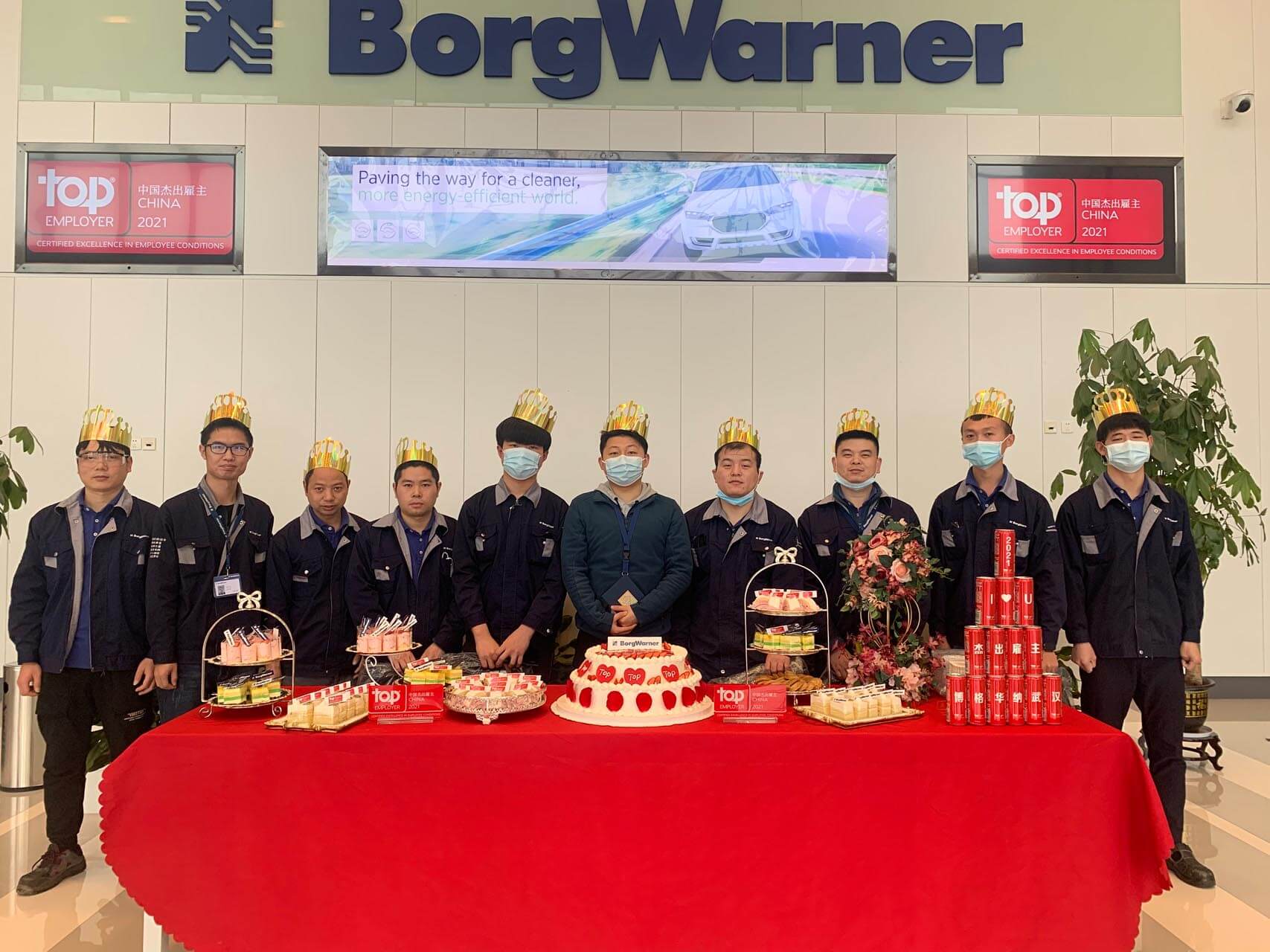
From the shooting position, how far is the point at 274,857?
8.42 ft

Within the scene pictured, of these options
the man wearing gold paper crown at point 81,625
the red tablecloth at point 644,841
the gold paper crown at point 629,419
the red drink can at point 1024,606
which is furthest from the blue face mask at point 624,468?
the man wearing gold paper crown at point 81,625

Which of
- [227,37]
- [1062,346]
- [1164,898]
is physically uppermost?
[227,37]

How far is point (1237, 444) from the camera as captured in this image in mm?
6473

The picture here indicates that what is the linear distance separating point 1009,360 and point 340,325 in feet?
17.1

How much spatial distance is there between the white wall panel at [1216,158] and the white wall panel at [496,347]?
16.1ft

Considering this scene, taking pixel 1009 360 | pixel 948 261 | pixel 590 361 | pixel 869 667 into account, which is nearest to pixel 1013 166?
pixel 948 261

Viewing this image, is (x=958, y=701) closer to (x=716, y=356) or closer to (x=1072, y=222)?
(x=716, y=356)

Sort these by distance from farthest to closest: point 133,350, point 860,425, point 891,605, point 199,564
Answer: point 133,350 → point 860,425 → point 199,564 → point 891,605

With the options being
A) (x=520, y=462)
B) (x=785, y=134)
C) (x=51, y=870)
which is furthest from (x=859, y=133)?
(x=51, y=870)

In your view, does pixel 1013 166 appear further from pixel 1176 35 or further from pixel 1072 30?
pixel 1176 35

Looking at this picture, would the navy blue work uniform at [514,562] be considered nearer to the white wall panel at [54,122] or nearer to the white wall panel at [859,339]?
the white wall panel at [859,339]

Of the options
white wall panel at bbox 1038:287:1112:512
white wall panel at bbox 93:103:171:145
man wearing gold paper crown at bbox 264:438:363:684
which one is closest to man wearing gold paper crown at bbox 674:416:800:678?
man wearing gold paper crown at bbox 264:438:363:684

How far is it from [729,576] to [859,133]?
4.24 meters

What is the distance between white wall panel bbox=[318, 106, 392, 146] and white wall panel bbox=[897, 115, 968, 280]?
4007 millimetres
